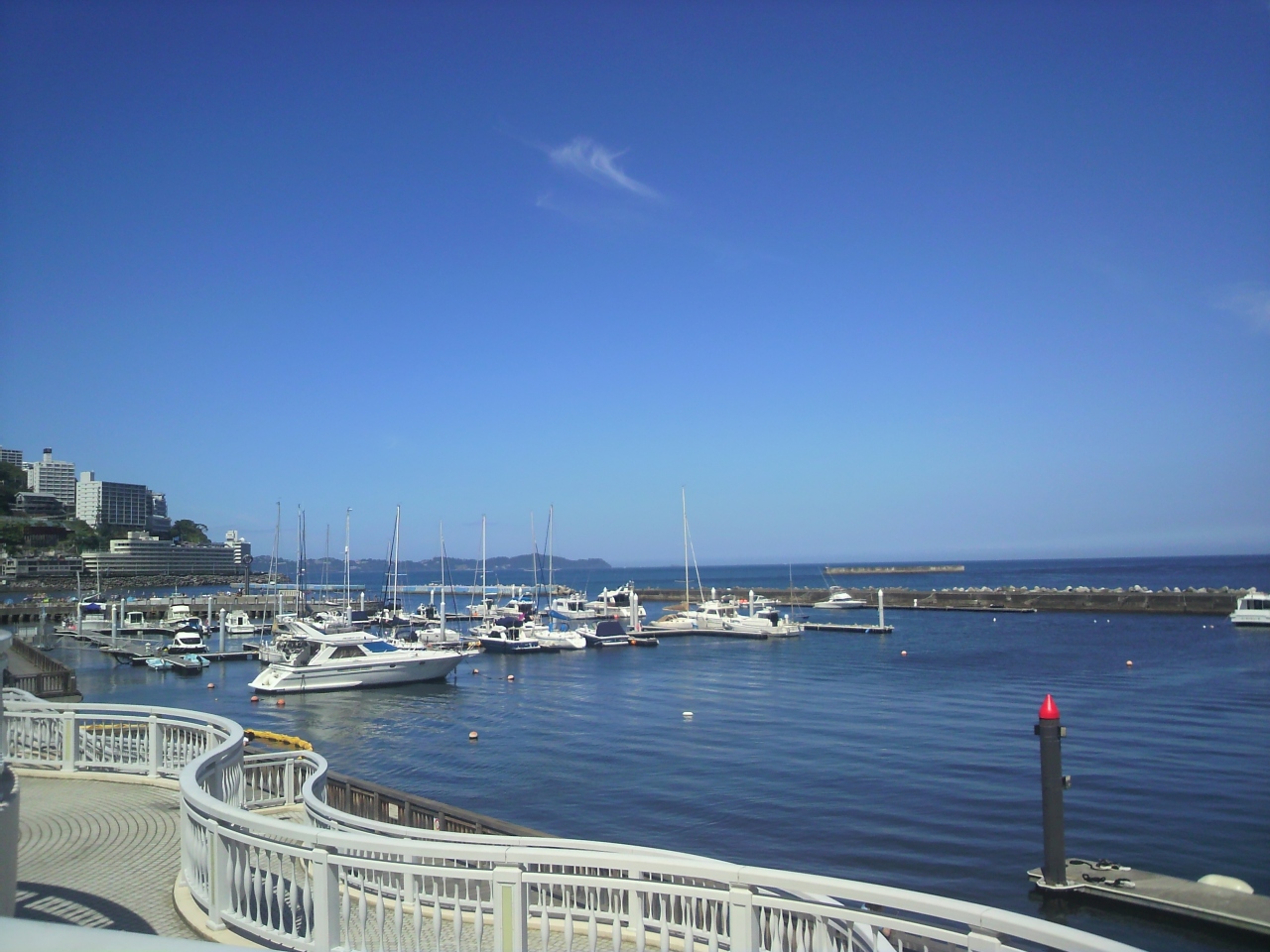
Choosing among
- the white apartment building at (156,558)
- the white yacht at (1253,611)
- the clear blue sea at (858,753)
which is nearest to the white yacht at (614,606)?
the clear blue sea at (858,753)

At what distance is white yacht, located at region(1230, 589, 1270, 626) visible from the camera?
7062 cm

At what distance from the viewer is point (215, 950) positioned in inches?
70.2

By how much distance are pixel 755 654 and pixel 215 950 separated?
2454 inches

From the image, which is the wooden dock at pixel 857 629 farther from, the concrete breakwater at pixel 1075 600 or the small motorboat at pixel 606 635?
the concrete breakwater at pixel 1075 600

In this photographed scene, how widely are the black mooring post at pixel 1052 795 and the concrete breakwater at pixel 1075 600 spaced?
8114cm

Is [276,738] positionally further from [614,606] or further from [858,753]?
[614,606]

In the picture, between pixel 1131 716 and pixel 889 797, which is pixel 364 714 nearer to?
pixel 889 797

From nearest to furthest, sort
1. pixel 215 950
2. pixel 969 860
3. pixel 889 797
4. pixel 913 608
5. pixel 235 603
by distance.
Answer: pixel 215 950 < pixel 969 860 < pixel 889 797 < pixel 235 603 < pixel 913 608

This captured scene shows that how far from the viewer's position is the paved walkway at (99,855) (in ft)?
24.0

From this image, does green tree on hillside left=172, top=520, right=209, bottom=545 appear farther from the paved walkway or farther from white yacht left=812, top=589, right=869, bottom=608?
the paved walkway

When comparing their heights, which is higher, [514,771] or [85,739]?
[85,739]

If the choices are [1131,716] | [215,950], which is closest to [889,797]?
[1131,716]

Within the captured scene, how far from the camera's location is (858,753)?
2877 centimetres

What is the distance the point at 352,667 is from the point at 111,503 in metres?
118
